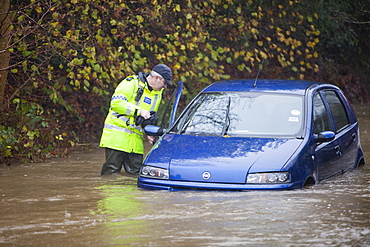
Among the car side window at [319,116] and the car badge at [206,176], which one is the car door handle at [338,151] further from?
the car badge at [206,176]

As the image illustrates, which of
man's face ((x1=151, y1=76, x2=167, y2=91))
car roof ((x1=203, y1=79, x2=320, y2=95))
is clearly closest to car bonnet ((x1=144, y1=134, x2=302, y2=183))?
car roof ((x1=203, y1=79, x2=320, y2=95))

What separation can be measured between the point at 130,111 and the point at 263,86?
1.67m

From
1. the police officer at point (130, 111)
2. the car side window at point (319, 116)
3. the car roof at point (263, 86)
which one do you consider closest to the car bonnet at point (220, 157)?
the car side window at point (319, 116)

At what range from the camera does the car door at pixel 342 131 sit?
898 centimetres

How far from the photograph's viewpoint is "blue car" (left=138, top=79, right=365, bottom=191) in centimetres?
753

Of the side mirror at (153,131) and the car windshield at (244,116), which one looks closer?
the car windshield at (244,116)

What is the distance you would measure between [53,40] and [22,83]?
1.45 metres

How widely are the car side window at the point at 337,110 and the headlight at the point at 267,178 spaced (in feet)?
6.30

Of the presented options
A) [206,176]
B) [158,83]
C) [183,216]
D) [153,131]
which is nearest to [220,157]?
[206,176]

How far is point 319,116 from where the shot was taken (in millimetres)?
8734

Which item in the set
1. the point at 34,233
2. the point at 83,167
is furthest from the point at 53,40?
the point at 34,233

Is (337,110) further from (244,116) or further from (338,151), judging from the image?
(244,116)

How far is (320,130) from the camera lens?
28.2 ft

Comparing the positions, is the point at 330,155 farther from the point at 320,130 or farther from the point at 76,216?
the point at 76,216
